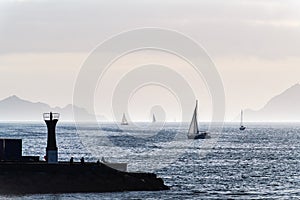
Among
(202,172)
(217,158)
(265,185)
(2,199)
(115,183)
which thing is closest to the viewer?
(2,199)

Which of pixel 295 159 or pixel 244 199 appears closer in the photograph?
pixel 244 199

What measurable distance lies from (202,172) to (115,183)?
121ft

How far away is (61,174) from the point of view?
93.6 m

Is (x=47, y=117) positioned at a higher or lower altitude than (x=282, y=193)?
higher

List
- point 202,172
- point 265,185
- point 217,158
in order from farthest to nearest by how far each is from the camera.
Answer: point 217,158, point 202,172, point 265,185

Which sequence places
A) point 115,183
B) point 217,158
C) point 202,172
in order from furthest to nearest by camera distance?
point 217,158 < point 202,172 < point 115,183

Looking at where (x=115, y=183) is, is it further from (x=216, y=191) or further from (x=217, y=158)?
(x=217, y=158)

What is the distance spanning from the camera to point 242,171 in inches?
5305

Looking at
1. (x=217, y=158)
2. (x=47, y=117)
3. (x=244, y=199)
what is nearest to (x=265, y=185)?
(x=244, y=199)

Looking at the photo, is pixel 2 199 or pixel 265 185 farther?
pixel 265 185

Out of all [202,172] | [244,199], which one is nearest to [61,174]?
[244,199]

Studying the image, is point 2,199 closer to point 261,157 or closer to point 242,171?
point 242,171

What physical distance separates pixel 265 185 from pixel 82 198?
97.6ft

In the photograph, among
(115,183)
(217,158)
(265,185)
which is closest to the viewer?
(115,183)
